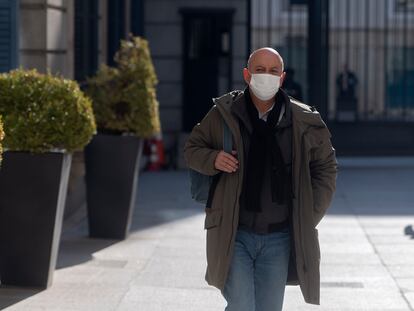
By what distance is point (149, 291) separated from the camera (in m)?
9.12

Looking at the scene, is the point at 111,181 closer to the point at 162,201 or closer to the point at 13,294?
the point at 13,294

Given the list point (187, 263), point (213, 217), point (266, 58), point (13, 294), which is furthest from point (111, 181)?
point (266, 58)

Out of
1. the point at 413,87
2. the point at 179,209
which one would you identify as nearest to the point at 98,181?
the point at 179,209

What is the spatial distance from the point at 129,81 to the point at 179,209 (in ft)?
9.48

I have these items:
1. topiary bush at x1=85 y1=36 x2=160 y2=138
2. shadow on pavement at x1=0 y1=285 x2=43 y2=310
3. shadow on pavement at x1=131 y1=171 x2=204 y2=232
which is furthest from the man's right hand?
shadow on pavement at x1=131 y1=171 x2=204 y2=232

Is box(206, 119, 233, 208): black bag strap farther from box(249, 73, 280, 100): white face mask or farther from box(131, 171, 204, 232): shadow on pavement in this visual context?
box(131, 171, 204, 232): shadow on pavement

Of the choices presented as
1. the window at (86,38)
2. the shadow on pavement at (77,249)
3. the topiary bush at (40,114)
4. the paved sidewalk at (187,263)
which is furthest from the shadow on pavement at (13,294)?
the window at (86,38)

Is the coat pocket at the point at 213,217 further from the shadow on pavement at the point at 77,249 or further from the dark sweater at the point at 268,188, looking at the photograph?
the shadow on pavement at the point at 77,249

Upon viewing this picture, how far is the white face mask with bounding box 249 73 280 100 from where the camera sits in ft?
19.6

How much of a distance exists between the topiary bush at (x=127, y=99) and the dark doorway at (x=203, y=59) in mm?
8375

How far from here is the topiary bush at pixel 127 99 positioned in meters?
11.7

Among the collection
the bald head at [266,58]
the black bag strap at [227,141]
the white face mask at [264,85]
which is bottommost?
the black bag strap at [227,141]

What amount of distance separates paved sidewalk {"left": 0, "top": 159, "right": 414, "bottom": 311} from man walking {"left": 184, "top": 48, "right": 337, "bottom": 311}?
96.5 inches

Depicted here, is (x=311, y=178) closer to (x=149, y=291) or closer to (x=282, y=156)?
(x=282, y=156)
